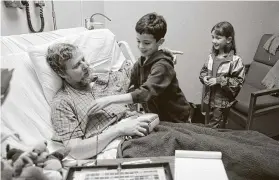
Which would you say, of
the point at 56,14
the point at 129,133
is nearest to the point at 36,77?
the point at 129,133

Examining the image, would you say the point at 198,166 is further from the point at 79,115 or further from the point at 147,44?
the point at 147,44

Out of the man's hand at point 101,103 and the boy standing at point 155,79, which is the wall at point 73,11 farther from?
the man's hand at point 101,103

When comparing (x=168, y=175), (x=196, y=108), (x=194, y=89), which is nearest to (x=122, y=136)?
(x=168, y=175)

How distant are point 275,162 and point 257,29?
2.34 m

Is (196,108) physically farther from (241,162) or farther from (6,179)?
(6,179)

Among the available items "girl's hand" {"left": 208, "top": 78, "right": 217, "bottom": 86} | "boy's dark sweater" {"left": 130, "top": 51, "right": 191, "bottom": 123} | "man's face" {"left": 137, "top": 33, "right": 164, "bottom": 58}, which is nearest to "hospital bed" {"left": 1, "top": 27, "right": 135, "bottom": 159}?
"boy's dark sweater" {"left": 130, "top": 51, "right": 191, "bottom": 123}

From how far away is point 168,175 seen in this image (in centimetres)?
75

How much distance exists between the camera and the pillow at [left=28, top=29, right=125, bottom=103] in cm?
132

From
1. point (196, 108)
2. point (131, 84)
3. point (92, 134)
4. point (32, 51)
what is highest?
point (32, 51)

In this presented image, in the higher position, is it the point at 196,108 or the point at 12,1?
the point at 12,1

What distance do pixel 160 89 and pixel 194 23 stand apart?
1.70 metres

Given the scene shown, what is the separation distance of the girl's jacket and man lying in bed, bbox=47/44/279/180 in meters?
0.94

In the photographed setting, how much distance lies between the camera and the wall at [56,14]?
1.45 meters

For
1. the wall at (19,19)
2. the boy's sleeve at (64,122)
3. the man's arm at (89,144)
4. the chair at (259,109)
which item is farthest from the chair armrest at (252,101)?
the wall at (19,19)
